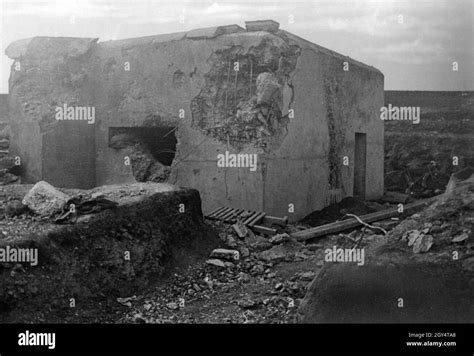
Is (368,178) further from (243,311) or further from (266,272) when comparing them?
(243,311)

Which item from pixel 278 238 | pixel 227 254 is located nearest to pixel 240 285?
pixel 227 254

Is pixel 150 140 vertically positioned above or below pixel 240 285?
above

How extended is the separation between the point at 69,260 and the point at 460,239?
3.41m

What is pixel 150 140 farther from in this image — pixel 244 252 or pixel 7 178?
pixel 244 252

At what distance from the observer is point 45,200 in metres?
6.16

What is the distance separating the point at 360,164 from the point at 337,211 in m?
2.34

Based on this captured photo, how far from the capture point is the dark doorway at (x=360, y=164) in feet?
38.5

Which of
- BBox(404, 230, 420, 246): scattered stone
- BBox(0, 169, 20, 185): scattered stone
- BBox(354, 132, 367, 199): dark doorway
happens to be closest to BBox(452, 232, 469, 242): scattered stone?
BBox(404, 230, 420, 246): scattered stone

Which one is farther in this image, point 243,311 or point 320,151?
point 320,151

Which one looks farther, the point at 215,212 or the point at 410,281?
the point at 215,212

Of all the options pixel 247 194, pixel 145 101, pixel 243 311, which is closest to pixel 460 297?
pixel 243 311

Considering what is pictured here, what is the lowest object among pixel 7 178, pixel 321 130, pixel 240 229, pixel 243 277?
pixel 243 277

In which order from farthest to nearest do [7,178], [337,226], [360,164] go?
[360,164] < [7,178] < [337,226]

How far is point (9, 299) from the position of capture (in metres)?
5.08
